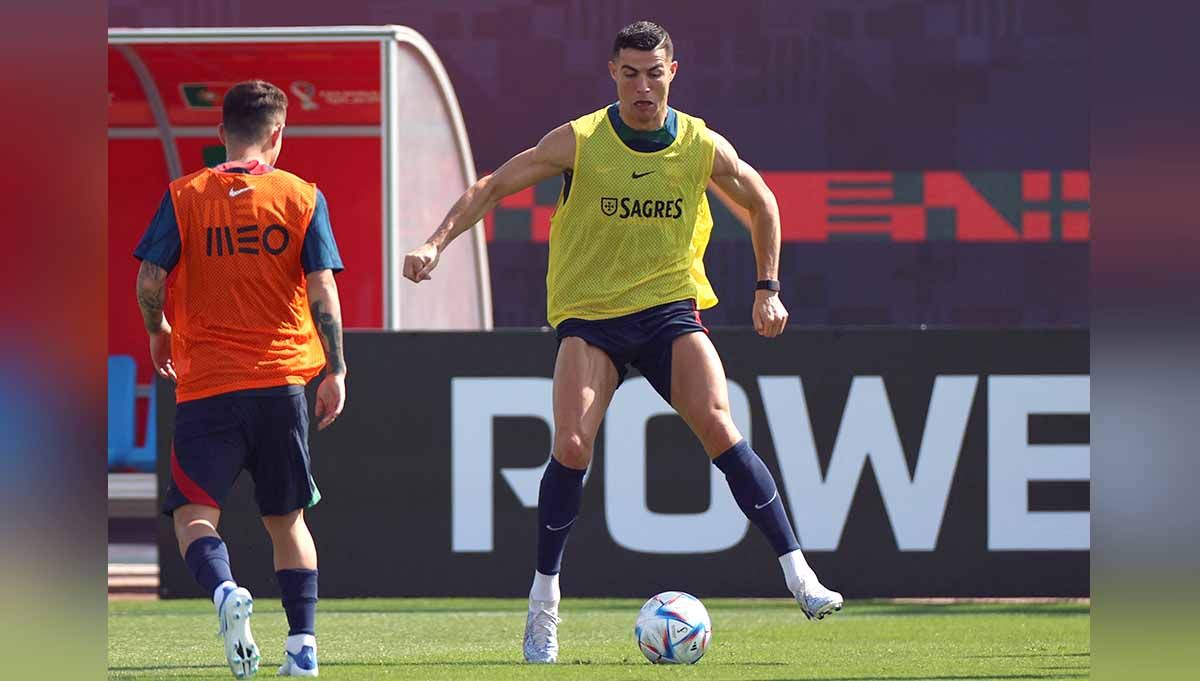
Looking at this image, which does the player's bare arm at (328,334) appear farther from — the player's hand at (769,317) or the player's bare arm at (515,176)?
the player's hand at (769,317)

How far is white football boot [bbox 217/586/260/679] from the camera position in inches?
179

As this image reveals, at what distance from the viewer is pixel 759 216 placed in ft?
19.5

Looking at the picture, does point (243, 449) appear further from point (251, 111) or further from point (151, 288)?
point (251, 111)

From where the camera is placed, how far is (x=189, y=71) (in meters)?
11.6

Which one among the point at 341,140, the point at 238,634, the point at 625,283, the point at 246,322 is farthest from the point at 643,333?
the point at 341,140

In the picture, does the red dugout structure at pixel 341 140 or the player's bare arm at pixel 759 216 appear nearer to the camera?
the player's bare arm at pixel 759 216

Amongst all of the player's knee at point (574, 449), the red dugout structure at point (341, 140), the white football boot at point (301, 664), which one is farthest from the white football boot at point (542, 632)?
the red dugout structure at point (341, 140)

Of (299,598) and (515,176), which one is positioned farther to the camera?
(515,176)

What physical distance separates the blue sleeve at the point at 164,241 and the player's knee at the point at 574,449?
4.31 feet

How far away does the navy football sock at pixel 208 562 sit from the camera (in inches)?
193

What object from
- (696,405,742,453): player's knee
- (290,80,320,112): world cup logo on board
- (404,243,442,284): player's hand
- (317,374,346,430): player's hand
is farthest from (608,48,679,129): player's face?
(290,80,320,112): world cup logo on board

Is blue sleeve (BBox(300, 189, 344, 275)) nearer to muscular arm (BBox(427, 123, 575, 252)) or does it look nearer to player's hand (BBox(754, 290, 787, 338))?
muscular arm (BBox(427, 123, 575, 252))

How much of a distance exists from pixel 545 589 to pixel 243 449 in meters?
1.10
